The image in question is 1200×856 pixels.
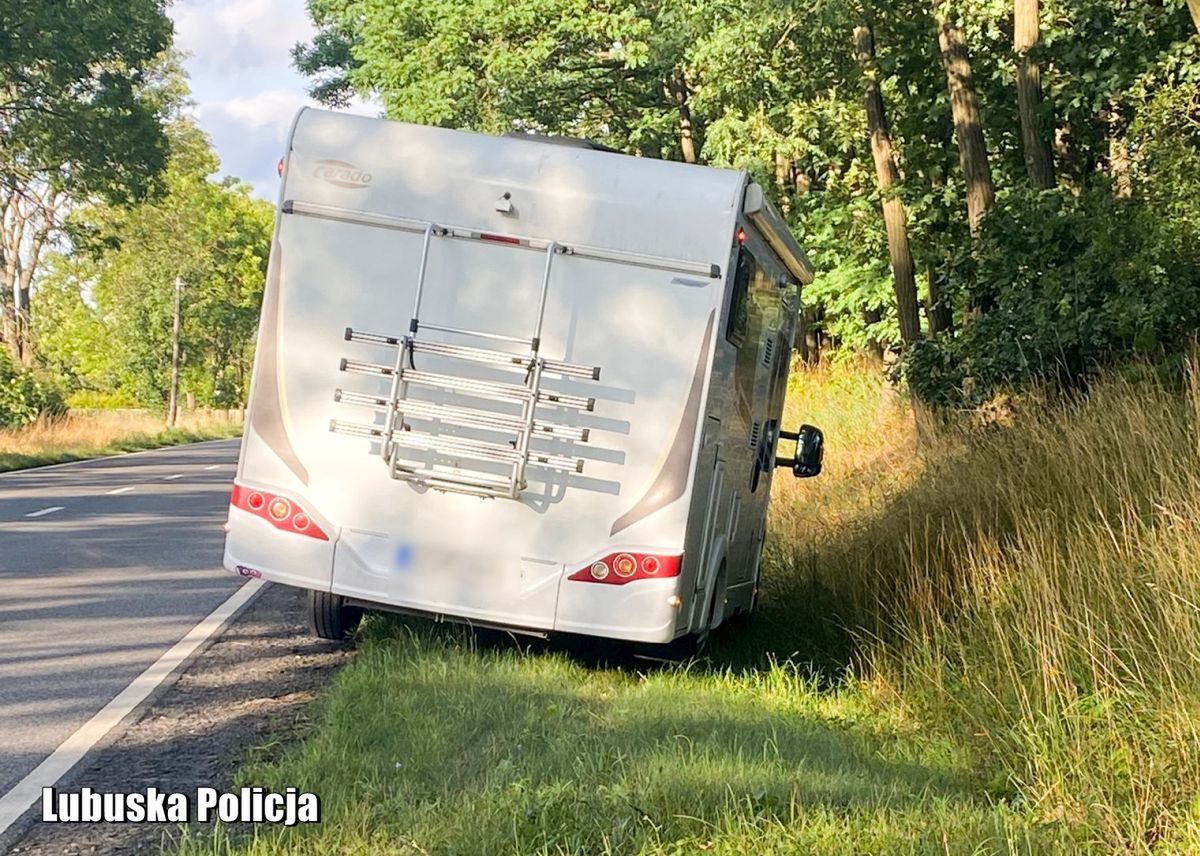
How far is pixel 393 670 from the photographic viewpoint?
7941mm

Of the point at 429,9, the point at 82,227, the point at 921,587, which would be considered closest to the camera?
the point at 921,587

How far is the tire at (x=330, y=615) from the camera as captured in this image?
355 inches

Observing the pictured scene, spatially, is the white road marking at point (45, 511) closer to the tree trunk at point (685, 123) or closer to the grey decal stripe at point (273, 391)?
the grey decal stripe at point (273, 391)

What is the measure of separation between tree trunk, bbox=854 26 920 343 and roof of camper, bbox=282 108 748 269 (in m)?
12.2

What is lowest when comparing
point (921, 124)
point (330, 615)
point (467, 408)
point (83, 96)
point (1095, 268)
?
point (330, 615)

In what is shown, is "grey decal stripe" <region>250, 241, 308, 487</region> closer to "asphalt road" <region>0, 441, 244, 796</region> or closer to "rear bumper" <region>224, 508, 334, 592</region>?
"rear bumper" <region>224, 508, 334, 592</region>

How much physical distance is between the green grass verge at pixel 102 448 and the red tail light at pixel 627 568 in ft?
72.2

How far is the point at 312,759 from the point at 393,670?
1981 millimetres

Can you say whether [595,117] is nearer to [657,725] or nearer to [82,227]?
[82,227]

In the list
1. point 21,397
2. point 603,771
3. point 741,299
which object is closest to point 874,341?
point 741,299

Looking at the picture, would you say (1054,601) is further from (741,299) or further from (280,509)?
(280,509)

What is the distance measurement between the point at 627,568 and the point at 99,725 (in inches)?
110

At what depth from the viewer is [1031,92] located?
53.2 ft

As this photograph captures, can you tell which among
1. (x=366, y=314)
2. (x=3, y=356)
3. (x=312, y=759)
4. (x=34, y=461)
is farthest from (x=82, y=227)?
(x=312, y=759)
